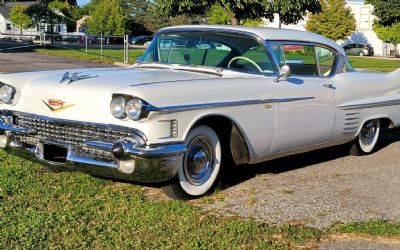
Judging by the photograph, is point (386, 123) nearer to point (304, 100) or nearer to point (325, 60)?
point (325, 60)

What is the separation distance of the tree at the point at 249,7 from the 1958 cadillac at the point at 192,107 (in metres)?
14.4

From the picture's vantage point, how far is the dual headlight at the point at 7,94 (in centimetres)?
513

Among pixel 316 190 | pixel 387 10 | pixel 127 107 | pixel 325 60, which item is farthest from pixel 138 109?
pixel 387 10

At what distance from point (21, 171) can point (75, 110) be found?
1336 millimetres

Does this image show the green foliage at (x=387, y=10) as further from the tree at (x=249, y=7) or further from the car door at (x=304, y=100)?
the car door at (x=304, y=100)

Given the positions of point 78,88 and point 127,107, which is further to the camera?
point 78,88

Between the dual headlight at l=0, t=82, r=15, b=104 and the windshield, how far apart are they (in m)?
1.63

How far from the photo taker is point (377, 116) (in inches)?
279

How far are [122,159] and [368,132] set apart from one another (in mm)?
4014

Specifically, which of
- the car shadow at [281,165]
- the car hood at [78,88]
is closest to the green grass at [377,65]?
the car shadow at [281,165]

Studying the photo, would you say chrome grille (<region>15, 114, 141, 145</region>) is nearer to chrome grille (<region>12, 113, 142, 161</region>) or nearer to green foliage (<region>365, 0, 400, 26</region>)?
chrome grille (<region>12, 113, 142, 161</region>)

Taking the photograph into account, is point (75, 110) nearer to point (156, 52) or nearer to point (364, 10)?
point (156, 52)

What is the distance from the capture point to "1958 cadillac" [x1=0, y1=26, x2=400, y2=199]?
4438mm

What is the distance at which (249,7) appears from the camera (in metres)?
21.3
